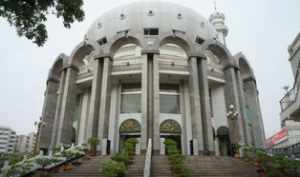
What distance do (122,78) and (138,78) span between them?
1.74 meters

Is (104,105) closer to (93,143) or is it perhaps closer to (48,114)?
(93,143)

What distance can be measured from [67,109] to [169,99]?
35.2 feet

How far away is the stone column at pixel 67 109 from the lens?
74.4 feet

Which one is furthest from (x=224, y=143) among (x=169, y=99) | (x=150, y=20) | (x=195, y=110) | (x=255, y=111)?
(x=150, y=20)

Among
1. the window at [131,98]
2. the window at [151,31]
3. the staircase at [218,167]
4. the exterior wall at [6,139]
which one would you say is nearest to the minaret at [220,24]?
the window at [151,31]

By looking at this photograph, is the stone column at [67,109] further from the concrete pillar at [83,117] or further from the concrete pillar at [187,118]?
the concrete pillar at [187,118]

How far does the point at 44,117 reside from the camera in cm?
2645

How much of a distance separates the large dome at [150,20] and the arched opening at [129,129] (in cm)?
1180

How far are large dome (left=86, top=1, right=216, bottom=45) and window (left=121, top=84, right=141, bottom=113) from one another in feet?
25.1

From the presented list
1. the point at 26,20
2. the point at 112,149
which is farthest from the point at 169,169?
the point at 112,149

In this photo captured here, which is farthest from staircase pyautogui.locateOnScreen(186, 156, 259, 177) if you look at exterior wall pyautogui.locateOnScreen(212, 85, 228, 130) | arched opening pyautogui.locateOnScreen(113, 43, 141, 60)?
arched opening pyautogui.locateOnScreen(113, 43, 141, 60)

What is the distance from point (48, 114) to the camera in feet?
88.1

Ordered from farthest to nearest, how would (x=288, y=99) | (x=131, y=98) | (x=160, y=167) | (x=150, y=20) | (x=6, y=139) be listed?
(x=6, y=139)
(x=150, y=20)
(x=131, y=98)
(x=288, y=99)
(x=160, y=167)

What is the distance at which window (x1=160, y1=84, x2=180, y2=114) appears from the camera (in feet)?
80.6
